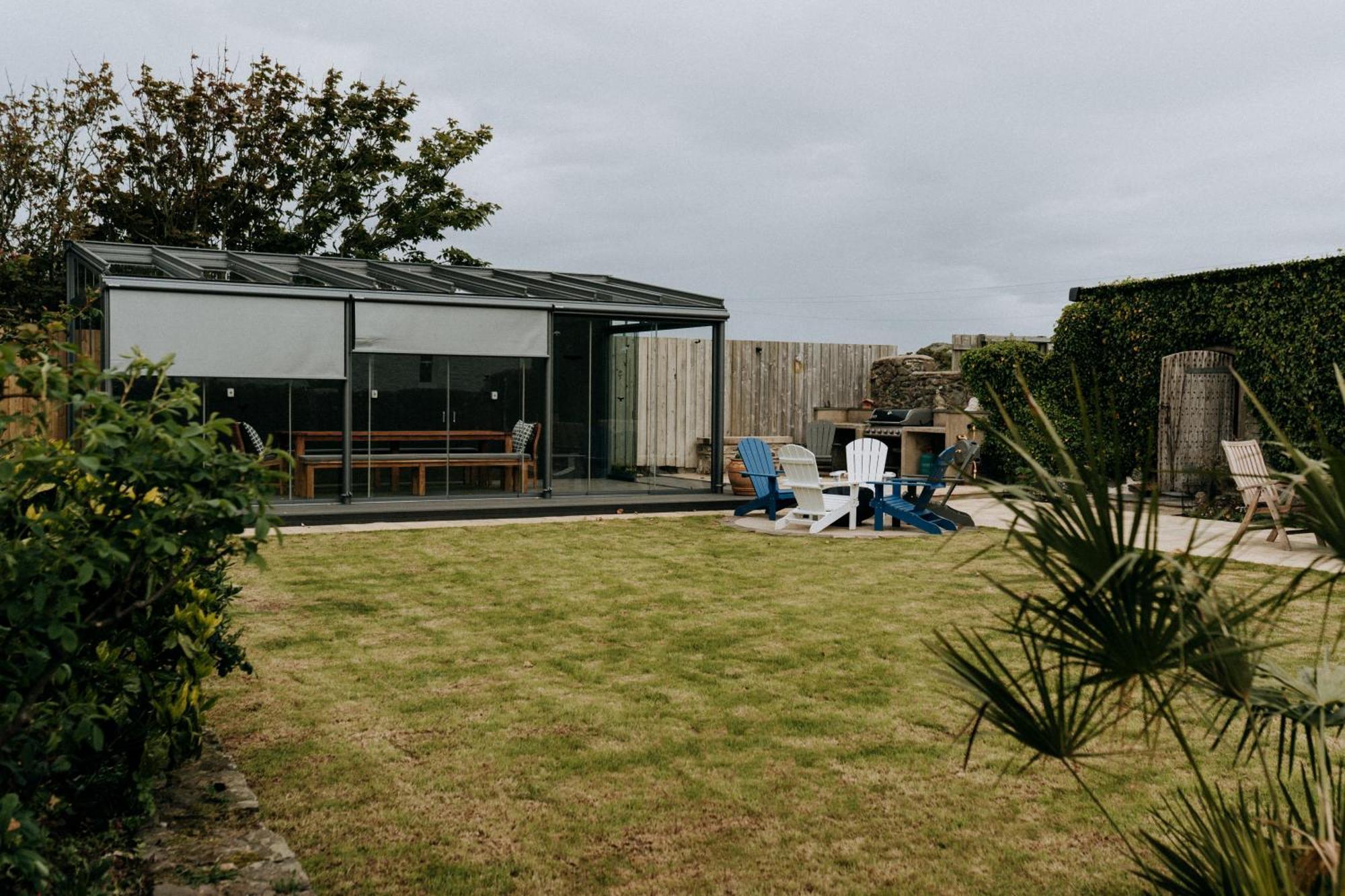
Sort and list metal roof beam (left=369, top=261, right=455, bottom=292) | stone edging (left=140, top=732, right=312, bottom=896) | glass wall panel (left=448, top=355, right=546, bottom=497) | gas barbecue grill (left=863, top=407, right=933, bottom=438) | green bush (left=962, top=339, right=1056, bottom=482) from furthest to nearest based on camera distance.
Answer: gas barbecue grill (left=863, top=407, right=933, bottom=438) → green bush (left=962, top=339, right=1056, bottom=482) → metal roof beam (left=369, top=261, right=455, bottom=292) → glass wall panel (left=448, top=355, right=546, bottom=497) → stone edging (left=140, top=732, right=312, bottom=896)

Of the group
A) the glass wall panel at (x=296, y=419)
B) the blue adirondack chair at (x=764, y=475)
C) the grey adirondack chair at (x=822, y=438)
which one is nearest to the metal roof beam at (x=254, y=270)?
the glass wall panel at (x=296, y=419)

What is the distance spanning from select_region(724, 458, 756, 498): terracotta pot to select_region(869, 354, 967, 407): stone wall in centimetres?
552

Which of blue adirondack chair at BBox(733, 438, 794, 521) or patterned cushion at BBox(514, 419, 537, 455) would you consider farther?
patterned cushion at BBox(514, 419, 537, 455)

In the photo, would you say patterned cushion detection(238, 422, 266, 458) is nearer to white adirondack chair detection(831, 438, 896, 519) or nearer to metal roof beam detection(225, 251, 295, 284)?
metal roof beam detection(225, 251, 295, 284)

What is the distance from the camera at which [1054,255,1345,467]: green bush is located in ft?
40.9

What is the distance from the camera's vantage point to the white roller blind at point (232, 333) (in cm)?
1168

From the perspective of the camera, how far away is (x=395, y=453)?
13414 millimetres

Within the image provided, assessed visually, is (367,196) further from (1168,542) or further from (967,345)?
(1168,542)

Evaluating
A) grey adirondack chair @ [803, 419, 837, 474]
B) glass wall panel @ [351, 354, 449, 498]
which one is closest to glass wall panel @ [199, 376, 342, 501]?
glass wall panel @ [351, 354, 449, 498]

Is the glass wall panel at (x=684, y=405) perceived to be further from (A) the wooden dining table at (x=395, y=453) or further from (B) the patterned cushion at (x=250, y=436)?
(B) the patterned cushion at (x=250, y=436)

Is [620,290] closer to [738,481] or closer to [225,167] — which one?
[738,481]

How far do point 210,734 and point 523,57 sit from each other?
14996 millimetres

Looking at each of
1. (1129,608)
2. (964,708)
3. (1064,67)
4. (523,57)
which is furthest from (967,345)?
(1129,608)

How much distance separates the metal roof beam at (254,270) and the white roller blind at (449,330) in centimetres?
105
